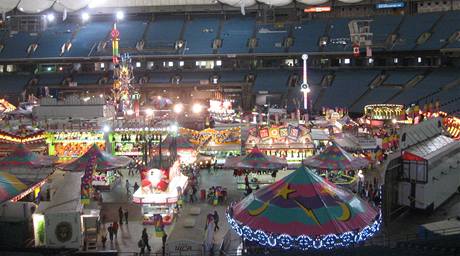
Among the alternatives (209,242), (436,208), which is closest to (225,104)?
(436,208)

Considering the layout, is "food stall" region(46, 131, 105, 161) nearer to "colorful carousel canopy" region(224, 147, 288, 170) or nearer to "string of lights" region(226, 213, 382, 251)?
"colorful carousel canopy" region(224, 147, 288, 170)

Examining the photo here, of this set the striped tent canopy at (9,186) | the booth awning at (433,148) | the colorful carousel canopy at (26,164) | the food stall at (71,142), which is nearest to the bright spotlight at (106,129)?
the food stall at (71,142)

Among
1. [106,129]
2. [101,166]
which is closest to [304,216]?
[101,166]

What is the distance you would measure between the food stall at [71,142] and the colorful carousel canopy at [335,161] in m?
14.3

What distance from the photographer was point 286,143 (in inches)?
1273

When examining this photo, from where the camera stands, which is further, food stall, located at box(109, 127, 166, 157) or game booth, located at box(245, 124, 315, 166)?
food stall, located at box(109, 127, 166, 157)

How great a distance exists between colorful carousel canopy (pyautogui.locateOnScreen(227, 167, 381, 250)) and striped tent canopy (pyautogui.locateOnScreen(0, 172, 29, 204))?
895cm

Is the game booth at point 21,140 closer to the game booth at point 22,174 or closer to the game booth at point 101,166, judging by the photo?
the game booth at point 22,174

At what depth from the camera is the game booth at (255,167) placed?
2853cm

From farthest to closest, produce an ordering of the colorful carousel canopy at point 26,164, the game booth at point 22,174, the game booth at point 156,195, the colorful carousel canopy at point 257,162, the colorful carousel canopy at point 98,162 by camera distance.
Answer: the colorful carousel canopy at point 257,162 < the colorful carousel canopy at point 98,162 < the colorful carousel canopy at point 26,164 < the game booth at point 156,195 < the game booth at point 22,174

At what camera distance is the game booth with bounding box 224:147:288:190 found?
28531mm

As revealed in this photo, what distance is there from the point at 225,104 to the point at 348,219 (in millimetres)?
30793

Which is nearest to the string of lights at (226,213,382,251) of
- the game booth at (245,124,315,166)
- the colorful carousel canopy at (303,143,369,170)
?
the colorful carousel canopy at (303,143,369,170)

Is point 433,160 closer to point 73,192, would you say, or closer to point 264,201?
point 264,201
